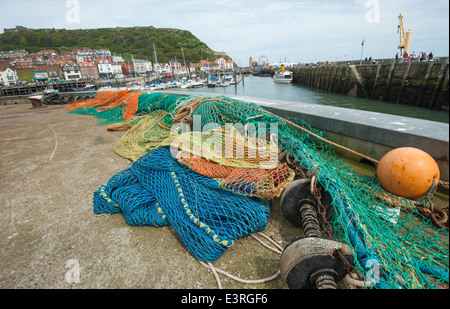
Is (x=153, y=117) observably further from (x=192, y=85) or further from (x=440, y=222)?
(x=192, y=85)

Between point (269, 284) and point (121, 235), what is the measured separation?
5.14 ft

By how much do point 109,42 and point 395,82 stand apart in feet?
548

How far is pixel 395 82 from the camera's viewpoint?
21.6 metres

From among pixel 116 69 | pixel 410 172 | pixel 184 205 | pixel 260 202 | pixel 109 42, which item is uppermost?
pixel 109 42

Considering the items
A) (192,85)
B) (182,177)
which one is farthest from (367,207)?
(192,85)

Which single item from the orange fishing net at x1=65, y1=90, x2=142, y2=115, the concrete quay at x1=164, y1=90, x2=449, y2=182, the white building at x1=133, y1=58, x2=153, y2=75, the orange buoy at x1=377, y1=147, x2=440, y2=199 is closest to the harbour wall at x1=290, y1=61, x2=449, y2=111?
the concrete quay at x1=164, y1=90, x2=449, y2=182

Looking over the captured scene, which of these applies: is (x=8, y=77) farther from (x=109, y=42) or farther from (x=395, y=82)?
(x=395, y=82)

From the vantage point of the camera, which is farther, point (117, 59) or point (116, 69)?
point (117, 59)

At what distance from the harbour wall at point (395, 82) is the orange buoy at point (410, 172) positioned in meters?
11.8

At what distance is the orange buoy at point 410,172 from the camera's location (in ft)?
6.99

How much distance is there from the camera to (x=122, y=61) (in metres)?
116

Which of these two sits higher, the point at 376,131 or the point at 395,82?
the point at 376,131

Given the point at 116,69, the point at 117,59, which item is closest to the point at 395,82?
the point at 116,69

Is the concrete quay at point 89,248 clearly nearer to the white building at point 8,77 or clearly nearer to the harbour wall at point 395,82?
the harbour wall at point 395,82
